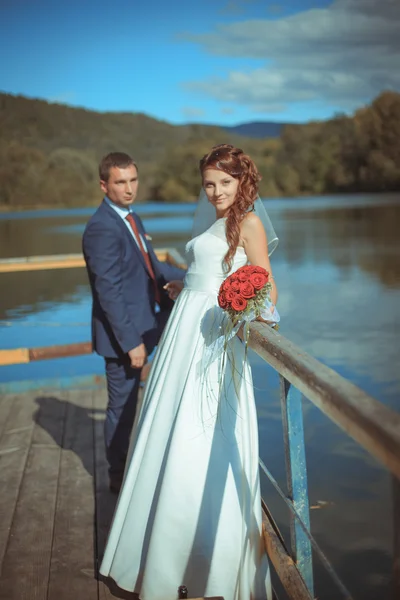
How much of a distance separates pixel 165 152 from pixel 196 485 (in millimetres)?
41141

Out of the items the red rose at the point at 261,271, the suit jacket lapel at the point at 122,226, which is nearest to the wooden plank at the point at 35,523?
the suit jacket lapel at the point at 122,226

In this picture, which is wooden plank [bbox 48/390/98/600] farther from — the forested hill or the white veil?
the forested hill

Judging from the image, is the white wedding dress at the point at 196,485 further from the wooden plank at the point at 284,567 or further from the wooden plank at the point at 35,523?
the wooden plank at the point at 35,523

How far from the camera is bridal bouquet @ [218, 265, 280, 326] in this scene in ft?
6.40

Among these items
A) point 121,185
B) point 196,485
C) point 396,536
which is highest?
point 121,185

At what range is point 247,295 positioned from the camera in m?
1.95

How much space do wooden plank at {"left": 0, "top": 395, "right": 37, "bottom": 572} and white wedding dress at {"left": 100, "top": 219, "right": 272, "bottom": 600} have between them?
1.94 ft

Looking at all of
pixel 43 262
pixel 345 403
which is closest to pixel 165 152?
pixel 43 262

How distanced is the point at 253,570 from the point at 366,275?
23.6 metres

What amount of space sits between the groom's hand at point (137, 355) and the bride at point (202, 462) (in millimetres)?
544

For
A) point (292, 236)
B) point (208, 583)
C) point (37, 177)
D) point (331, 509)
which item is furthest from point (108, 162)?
point (292, 236)

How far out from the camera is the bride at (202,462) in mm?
2123

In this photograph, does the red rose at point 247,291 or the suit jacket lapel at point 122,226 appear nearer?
the red rose at point 247,291

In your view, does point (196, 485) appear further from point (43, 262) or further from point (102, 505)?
point (43, 262)
